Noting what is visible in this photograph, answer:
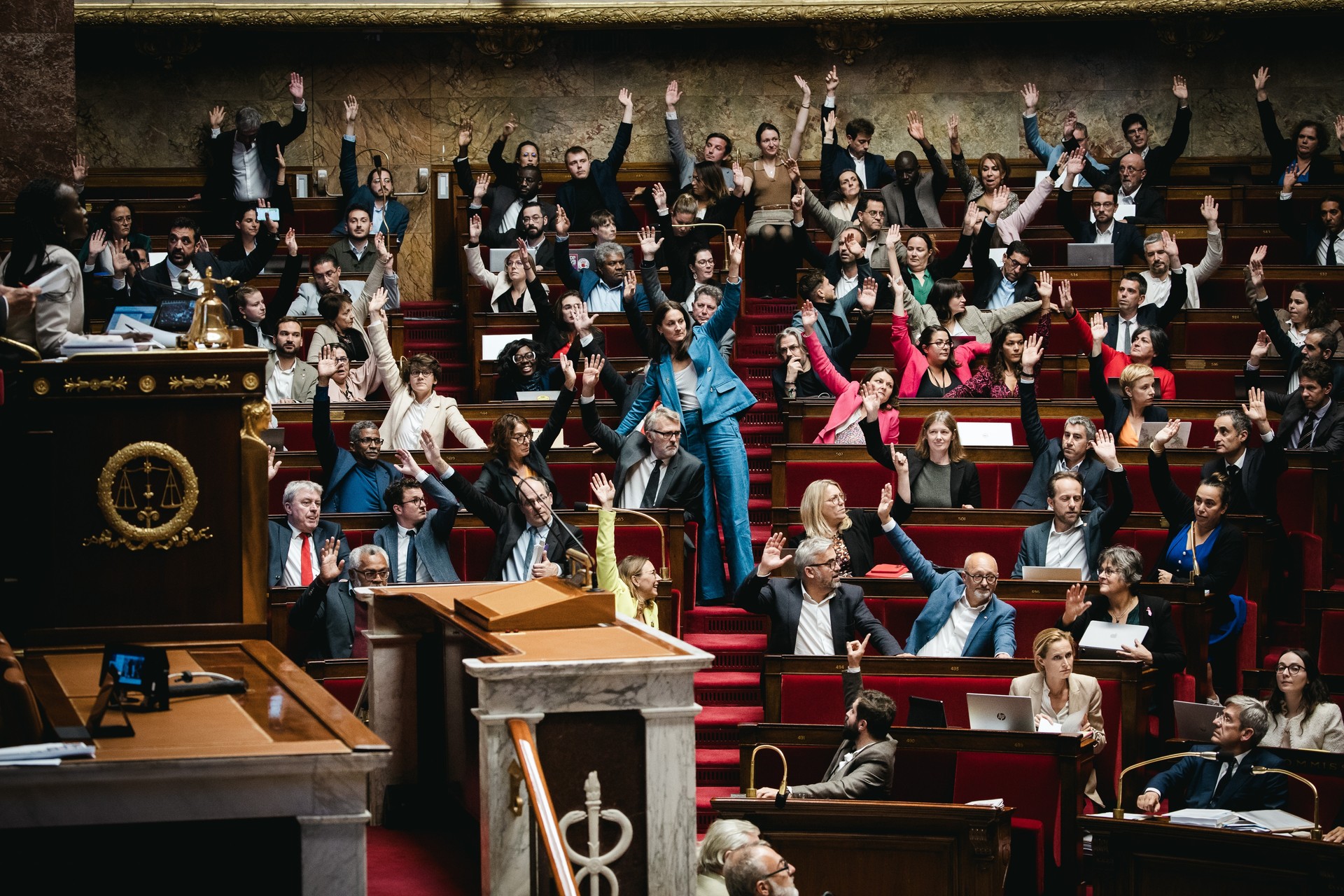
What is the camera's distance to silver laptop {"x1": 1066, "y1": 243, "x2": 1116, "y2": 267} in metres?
6.79

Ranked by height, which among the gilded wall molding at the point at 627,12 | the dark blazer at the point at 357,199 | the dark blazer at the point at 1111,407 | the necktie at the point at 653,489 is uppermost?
the gilded wall molding at the point at 627,12

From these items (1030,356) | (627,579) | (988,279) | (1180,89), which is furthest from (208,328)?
(1180,89)

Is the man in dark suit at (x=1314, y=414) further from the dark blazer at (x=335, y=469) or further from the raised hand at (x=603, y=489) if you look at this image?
the dark blazer at (x=335, y=469)

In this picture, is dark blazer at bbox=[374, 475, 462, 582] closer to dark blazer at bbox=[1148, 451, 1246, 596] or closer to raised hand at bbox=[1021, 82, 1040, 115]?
dark blazer at bbox=[1148, 451, 1246, 596]

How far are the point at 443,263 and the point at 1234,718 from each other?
16.7 ft

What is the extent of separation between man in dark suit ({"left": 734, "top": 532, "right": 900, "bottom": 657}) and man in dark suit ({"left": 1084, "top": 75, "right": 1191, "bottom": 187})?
3.77 meters

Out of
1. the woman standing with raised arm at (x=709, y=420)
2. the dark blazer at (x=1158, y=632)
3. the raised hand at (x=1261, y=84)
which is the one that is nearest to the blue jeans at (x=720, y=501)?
the woman standing with raised arm at (x=709, y=420)

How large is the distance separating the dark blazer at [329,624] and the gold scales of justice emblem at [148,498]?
1.51 metres

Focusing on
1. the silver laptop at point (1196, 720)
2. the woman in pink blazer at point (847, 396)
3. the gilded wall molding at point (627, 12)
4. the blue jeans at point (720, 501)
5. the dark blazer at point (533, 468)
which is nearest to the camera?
the silver laptop at point (1196, 720)

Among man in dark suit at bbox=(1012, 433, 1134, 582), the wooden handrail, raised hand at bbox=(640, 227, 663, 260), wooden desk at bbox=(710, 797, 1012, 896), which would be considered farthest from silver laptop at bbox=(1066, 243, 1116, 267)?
the wooden handrail

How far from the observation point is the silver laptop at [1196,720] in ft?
13.3

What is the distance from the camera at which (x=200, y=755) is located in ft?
6.73

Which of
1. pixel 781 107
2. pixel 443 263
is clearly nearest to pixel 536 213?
pixel 443 263

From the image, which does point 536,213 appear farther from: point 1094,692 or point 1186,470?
point 1094,692
